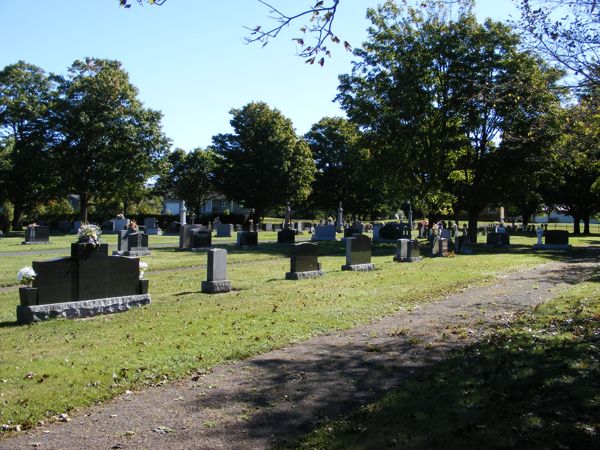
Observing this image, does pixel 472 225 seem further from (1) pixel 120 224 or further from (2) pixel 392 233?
(1) pixel 120 224

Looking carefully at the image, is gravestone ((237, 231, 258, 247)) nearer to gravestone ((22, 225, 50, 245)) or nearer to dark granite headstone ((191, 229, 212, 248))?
dark granite headstone ((191, 229, 212, 248))

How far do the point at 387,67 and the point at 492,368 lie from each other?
30979 millimetres

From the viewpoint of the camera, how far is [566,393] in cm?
573

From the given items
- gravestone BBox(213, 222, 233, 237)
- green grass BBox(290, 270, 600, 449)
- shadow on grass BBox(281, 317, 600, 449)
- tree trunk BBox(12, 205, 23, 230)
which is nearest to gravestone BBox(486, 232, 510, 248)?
gravestone BBox(213, 222, 233, 237)

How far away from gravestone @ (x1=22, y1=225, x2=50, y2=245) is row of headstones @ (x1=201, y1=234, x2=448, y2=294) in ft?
67.5

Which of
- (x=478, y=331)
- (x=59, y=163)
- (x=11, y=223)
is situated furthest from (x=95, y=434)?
(x=11, y=223)

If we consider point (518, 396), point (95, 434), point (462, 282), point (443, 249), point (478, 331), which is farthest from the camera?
point (443, 249)

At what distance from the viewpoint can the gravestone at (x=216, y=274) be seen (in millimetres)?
13547

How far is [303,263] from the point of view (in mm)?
16688

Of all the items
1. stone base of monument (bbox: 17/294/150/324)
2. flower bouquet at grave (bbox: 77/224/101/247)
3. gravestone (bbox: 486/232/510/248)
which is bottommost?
stone base of monument (bbox: 17/294/150/324)

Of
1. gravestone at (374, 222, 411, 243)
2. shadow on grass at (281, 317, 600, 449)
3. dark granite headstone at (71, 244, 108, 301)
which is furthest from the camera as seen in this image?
gravestone at (374, 222, 411, 243)

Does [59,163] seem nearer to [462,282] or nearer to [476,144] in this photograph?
[476,144]

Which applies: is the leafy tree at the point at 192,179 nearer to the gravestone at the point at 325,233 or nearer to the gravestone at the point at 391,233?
the gravestone at the point at 325,233

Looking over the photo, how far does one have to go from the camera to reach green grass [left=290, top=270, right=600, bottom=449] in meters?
4.69
